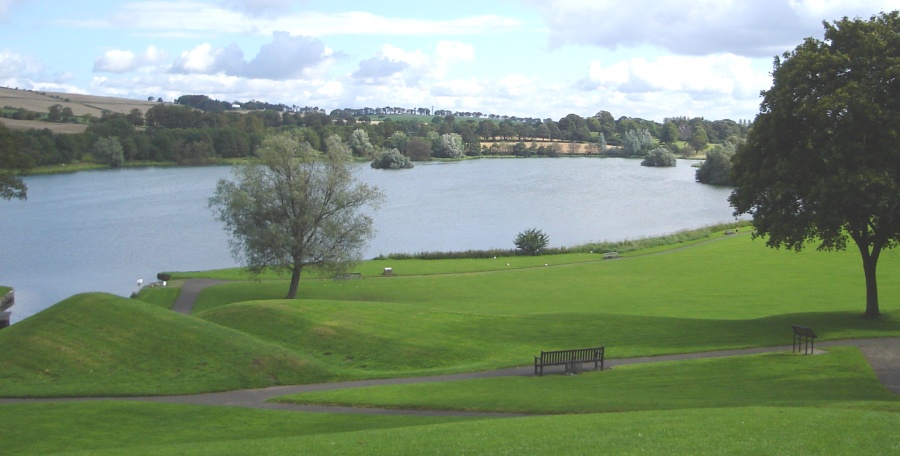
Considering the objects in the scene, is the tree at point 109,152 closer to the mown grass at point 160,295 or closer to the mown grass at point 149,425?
the mown grass at point 160,295

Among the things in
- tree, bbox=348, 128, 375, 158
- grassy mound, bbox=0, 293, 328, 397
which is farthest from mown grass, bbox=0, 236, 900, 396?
tree, bbox=348, 128, 375, 158

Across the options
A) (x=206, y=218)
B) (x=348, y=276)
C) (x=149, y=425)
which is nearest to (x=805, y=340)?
(x=149, y=425)

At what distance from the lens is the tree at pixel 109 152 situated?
160 metres

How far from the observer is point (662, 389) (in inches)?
861

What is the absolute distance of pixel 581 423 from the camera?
54.7ft

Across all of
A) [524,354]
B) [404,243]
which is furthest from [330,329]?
[404,243]

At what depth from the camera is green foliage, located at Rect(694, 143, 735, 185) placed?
143 metres

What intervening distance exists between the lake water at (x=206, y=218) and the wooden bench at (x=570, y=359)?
37.7 meters

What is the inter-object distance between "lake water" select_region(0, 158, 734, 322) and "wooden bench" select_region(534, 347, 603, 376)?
37698mm

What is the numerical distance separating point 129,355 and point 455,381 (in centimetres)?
1128

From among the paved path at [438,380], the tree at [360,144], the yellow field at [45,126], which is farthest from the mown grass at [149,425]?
the yellow field at [45,126]

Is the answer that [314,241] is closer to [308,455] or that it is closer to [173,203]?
[308,455]

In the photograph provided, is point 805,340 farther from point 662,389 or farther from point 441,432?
point 441,432

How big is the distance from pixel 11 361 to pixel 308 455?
1586 cm
